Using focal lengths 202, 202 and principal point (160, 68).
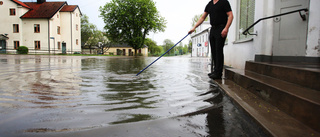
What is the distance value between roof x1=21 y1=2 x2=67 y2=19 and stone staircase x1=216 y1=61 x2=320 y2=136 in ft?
126

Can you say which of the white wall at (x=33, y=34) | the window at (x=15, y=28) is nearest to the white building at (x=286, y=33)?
the white wall at (x=33, y=34)

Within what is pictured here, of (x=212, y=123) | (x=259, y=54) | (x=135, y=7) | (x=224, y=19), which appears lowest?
(x=212, y=123)

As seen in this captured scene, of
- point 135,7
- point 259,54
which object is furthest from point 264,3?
Result: point 135,7

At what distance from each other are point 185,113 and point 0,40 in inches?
1693

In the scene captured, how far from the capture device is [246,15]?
707 cm

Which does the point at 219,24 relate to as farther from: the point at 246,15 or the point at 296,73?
the point at 246,15

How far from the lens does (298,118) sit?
5.86ft

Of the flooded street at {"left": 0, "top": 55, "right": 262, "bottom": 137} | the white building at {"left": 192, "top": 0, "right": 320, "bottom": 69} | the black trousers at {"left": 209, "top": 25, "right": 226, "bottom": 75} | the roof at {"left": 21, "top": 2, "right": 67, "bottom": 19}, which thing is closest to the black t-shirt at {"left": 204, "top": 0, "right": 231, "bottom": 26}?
the black trousers at {"left": 209, "top": 25, "right": 226, "bottom": 75}

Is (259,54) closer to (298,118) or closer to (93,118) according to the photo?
(298,118)

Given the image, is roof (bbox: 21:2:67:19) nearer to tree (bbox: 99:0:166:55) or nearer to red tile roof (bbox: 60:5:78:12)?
red tile roof (bbox: 60:5:78:12)

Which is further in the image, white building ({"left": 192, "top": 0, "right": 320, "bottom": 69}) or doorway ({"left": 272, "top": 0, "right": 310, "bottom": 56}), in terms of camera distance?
doorway ({"left": 272, "top": 0, "right": 310, "bottom": 56})

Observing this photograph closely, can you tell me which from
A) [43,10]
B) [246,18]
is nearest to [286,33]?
[246,18]

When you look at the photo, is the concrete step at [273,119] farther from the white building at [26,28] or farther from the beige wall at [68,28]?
the beige wall at [68,28]

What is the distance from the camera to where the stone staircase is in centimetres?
159
